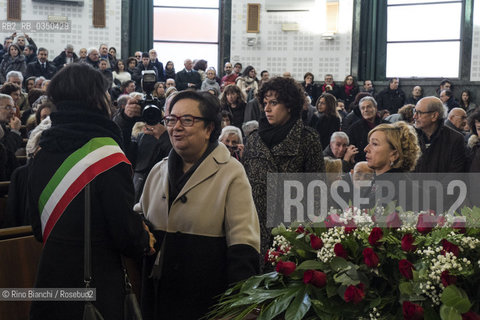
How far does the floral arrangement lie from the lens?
1522 millimetres

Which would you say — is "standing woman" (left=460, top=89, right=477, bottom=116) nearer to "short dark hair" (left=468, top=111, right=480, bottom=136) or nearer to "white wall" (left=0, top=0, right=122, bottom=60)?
"white wall" (left=0, top=0, right=122, bottom=60)

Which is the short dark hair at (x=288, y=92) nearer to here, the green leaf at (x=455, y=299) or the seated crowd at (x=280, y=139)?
the seated crowd at (x=280, y=139)

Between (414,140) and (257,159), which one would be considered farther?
(257,159)

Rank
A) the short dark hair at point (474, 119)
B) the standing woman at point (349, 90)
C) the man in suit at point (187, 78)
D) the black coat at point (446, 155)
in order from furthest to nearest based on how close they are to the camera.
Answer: the standing woman at point (349, 90) < the man in suit at point (187, 78) < the short dark hair at point (474, 119) < the black coat at point (446, 155)

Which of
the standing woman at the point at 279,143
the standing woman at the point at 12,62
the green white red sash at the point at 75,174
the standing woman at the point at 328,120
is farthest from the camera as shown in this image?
the standing woman at the point at 12,62

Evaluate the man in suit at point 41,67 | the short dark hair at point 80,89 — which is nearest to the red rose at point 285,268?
the short dark hair at point 80,89

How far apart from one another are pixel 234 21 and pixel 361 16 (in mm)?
3162

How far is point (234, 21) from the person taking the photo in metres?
15.9

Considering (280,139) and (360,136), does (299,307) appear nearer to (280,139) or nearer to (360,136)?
(280,139)

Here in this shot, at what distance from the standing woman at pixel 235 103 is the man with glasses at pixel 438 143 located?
3.91 meters

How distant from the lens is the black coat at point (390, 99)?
43.9ft

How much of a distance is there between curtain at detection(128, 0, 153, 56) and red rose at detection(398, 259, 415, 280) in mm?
14298

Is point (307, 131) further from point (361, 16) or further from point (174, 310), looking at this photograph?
point (361, 16)

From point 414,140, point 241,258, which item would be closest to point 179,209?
point 241,258
